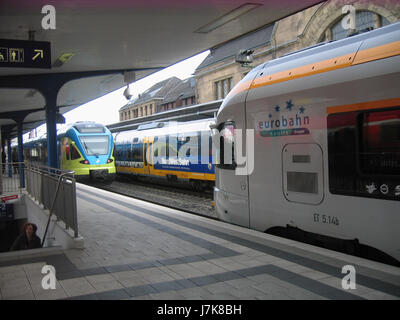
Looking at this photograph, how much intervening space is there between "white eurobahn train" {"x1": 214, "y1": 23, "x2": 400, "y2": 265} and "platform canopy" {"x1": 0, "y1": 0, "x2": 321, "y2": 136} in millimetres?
1048

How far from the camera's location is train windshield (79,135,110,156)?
19.1 meters

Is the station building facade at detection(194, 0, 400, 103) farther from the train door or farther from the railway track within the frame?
the railway track

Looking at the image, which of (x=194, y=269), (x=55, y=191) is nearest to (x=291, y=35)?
(x=55, y=191)

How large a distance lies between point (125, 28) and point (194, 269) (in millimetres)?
4461

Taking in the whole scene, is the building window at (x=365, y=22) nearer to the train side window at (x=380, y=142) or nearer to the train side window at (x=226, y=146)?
the train side window at (x=226, y=146)

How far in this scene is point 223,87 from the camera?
42.7 metres

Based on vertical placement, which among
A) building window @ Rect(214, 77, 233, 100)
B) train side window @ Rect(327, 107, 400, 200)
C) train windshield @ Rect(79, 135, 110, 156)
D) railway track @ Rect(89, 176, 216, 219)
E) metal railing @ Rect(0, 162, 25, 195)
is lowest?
railway track @ Rect(89, 176, 216, 219)

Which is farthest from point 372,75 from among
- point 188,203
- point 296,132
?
point 188,203

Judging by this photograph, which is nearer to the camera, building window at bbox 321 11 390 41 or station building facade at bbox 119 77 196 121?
building window at bbox 321 11 390 41

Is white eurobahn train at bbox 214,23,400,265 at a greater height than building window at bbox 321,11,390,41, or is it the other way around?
building window at bbox 321,11,390,41

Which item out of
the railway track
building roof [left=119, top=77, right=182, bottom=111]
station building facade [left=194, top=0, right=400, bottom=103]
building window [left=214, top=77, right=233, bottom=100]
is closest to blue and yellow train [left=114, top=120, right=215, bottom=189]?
the railway track

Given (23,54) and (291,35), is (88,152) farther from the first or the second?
(291,35)

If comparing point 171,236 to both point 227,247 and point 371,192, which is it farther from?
point 371,192

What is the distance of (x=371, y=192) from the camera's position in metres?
4.74
